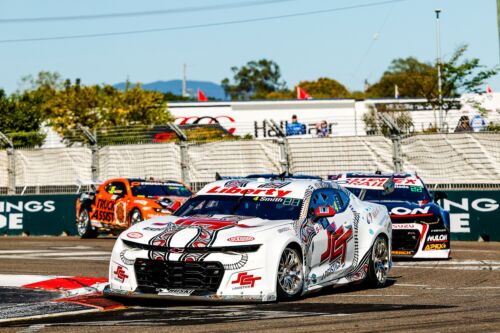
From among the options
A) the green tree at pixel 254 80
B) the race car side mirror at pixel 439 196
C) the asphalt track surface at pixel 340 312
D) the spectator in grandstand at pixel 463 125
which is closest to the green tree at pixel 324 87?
the green tree at pixel 254 80

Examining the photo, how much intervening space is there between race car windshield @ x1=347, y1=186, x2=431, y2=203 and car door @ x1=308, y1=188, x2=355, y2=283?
5.40 metres

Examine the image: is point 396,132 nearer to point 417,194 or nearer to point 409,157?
point 409,157

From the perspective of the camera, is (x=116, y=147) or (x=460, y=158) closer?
(x=460, y=158)

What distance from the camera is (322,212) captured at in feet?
37.3

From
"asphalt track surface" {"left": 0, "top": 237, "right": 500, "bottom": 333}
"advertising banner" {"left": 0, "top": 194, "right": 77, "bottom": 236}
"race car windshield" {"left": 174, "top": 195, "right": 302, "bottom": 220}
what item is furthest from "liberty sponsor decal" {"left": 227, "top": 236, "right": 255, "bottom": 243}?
"advertising banner" {"left": 0, "top": 194, "right": 77, "bottom": 236}

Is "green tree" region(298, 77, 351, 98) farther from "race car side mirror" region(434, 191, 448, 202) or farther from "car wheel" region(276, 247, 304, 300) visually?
"car wheel" region(276, 247, 304, 300)

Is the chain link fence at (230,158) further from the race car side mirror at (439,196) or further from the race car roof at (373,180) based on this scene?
the race car roof at (373,180)

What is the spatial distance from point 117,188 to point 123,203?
2.29 ft

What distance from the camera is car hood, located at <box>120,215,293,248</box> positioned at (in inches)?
402

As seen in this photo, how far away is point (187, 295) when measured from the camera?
33.2 ft

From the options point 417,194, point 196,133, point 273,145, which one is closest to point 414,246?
point 417,194

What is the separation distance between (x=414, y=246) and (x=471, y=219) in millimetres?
7912

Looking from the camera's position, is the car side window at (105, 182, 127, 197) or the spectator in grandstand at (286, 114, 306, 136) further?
the spectator in grandstand at (286, 114, 306, 136)

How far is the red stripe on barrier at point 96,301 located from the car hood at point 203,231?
676 mm
